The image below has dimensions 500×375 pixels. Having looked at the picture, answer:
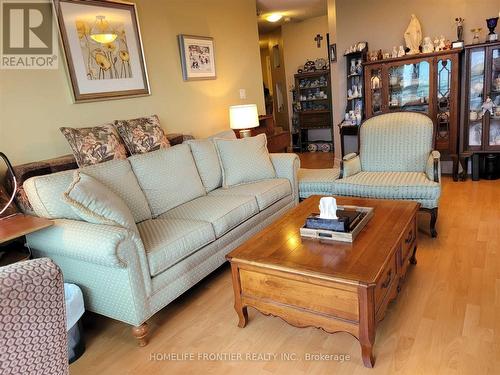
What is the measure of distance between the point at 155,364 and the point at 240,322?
0.45 meters

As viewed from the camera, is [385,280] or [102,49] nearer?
[385,280]

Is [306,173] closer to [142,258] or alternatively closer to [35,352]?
[142,258]

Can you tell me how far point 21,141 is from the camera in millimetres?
2389

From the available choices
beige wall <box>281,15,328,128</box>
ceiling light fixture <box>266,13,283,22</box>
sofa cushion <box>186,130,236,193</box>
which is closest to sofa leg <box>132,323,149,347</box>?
sofa cushion <box>186,130,236,193</box>

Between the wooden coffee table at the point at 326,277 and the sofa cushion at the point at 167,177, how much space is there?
868mm

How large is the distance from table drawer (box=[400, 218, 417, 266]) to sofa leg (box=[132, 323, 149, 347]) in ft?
4.43

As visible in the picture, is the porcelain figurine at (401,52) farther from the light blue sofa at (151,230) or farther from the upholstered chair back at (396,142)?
the light blue sofa at (151,230)

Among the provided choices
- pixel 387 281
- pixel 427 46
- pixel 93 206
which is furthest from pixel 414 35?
pixel 93 206

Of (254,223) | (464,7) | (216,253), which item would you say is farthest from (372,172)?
(464,7)

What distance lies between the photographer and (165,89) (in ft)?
11.1

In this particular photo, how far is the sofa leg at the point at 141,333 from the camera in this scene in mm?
1824

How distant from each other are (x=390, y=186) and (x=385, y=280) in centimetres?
120

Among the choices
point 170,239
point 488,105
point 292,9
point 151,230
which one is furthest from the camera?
point 292,9

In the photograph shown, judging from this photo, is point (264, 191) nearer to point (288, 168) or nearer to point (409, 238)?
point (288, 168)
